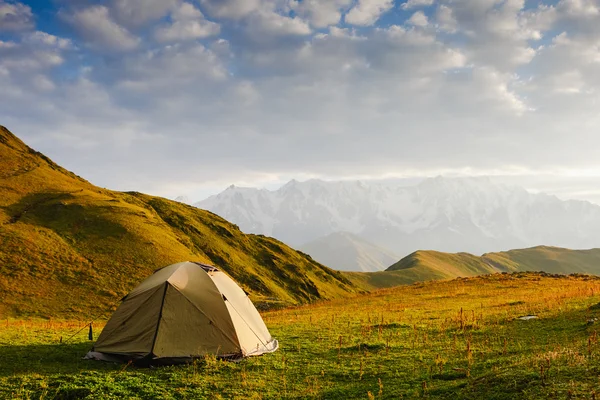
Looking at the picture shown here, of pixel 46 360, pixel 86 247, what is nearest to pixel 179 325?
pixel 46 360

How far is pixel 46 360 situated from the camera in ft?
55.8

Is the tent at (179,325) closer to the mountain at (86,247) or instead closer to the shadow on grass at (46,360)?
the shadow on grass at (46,360)

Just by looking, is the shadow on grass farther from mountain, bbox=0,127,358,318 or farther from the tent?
mountain, bbox=0,127,358,318

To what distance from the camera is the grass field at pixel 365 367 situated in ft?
38.9

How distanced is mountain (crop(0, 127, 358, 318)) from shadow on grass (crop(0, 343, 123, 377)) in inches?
1153

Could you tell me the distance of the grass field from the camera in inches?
467

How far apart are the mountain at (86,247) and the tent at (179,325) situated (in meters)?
32.2

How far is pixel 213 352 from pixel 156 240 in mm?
55331

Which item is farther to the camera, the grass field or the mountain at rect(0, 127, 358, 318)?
the mountain at rect(0, 127, 358, 318)

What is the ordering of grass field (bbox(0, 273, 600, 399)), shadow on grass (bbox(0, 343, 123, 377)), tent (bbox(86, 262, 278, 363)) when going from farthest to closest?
tent (bbox(86, 262, 278, 363)) < shadow on grass (bbox(0, 343, 123, 377)) < grass field (bbox(0, 273, 600, 399))

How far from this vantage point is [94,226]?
66.3 meters

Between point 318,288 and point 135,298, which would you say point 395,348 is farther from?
point 318,288

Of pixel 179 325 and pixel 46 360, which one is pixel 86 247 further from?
pixel 179 325

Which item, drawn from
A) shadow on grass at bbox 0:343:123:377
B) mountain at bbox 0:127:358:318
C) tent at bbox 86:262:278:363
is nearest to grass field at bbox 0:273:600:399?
shadow on grass at bbox 0:343:123:377
